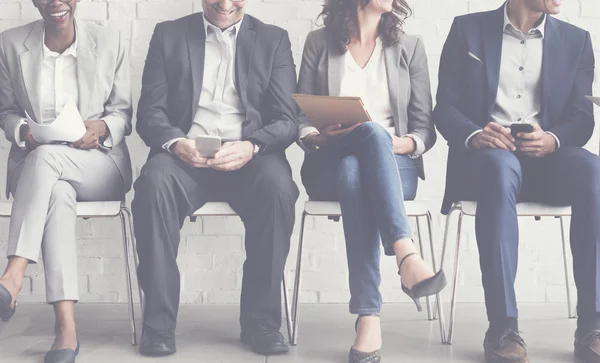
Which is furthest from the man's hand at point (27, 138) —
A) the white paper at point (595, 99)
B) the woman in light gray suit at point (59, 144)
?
the white paper at point (595, 99)

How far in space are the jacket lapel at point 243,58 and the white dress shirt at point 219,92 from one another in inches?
0.8

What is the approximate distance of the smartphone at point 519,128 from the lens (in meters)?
2.96

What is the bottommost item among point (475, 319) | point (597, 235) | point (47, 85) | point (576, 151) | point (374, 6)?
point (475, 319)

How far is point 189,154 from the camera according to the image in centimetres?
301

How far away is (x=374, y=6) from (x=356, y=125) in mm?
577

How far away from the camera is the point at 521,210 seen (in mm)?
2994

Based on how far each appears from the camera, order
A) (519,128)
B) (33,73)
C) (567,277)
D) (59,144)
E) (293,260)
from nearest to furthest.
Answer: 1. (519,128)
2. (59,144)
3. (33,73)
4. (567,277)
5. (293,260)

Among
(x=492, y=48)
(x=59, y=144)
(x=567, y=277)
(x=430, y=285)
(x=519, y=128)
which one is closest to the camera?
(x=430, y=285)

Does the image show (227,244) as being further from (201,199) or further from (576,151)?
(576,151)

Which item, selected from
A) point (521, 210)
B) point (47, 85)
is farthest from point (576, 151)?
point (47, 85)

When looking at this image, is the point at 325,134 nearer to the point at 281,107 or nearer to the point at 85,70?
the point at 281,107

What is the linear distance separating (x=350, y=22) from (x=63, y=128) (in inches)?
43.2

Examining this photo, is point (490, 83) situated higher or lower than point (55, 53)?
lower

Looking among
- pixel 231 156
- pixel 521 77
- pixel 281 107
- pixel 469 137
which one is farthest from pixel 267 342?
pixel 521 77
